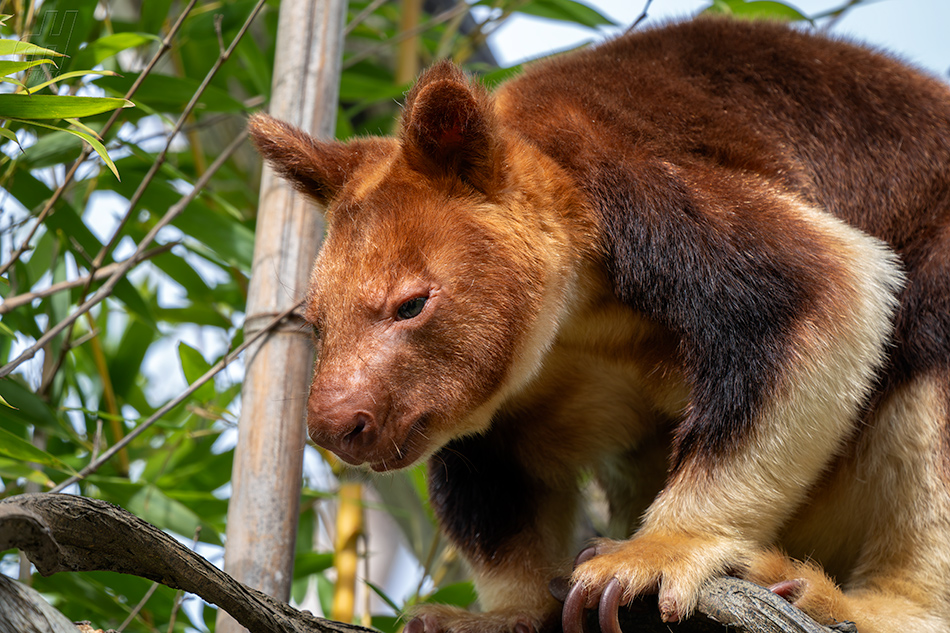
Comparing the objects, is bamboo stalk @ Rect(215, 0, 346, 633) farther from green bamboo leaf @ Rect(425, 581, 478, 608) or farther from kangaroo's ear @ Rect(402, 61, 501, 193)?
green bamboo leaf @ Rect(425, 581, 478, 608)

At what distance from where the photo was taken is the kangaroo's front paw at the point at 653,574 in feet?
7.55

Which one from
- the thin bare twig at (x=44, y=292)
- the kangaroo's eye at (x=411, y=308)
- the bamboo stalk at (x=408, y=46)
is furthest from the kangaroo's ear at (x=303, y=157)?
the bamboo stalk at (x=408, y=46)

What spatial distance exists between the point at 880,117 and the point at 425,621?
2142 mm

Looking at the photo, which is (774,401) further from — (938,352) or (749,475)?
(938,352)

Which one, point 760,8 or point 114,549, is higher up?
point 760,8

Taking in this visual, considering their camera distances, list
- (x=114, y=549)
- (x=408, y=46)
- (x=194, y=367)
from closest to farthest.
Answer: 1. (x=114, y=549)
2. (x=194, y=367)
3. (x=408, y=46)

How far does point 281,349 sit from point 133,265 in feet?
Answer: 1.75

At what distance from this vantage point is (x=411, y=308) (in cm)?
244

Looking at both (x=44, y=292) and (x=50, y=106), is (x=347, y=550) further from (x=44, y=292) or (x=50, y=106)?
(x=50, y=106)

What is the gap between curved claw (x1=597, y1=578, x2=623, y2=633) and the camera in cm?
232

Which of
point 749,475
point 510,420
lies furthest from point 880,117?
point 510,420

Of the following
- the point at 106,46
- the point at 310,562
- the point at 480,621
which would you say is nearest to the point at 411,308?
the point at 480,621

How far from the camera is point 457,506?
314 cm

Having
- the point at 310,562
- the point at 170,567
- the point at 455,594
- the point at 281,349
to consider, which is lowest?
the point at 455,594
